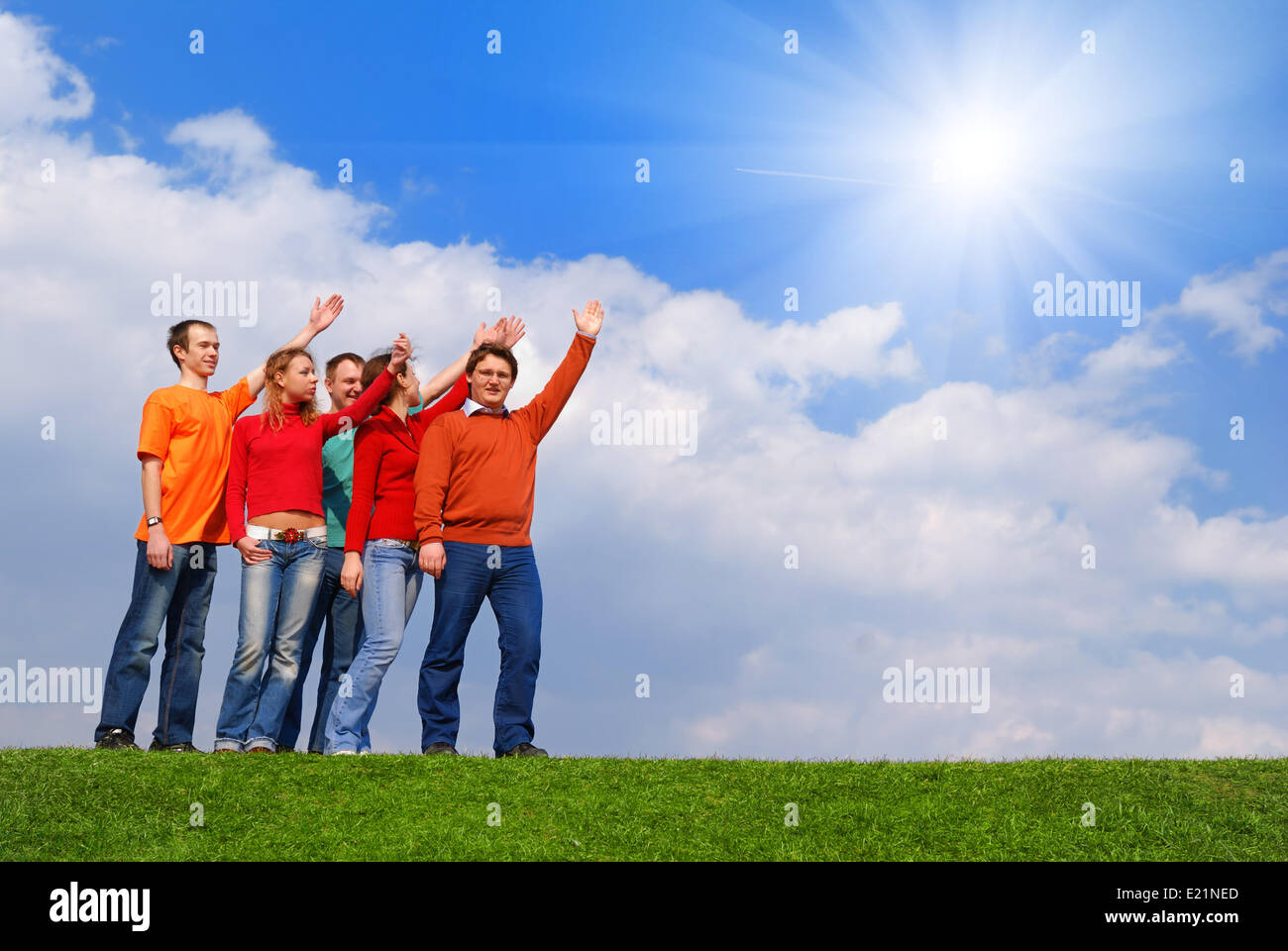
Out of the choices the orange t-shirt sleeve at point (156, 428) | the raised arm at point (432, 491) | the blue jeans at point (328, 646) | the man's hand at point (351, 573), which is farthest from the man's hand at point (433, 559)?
the orange t-shirt sleeve at point (156, 428)

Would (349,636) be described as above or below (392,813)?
above

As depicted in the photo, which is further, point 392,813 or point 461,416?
point 461,416

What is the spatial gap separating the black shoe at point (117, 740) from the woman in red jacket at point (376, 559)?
1726mm

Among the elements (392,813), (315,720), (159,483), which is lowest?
(392,813)

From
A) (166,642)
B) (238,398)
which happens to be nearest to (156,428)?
(238,398)

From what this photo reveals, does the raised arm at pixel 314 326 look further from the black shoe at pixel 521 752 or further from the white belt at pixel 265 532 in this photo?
the black shoe at pixel 521 752

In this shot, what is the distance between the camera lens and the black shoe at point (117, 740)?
9047mm

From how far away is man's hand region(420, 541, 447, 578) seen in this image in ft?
27.8

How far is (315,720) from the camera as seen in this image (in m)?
9.49

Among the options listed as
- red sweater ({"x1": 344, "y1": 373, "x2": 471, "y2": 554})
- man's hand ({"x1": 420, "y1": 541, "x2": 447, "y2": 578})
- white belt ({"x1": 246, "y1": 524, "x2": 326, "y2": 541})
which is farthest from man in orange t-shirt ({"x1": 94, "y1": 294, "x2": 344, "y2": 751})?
man's hand ({"x1": 420, "y1": 541, "x2": 447, "y2": 578})
